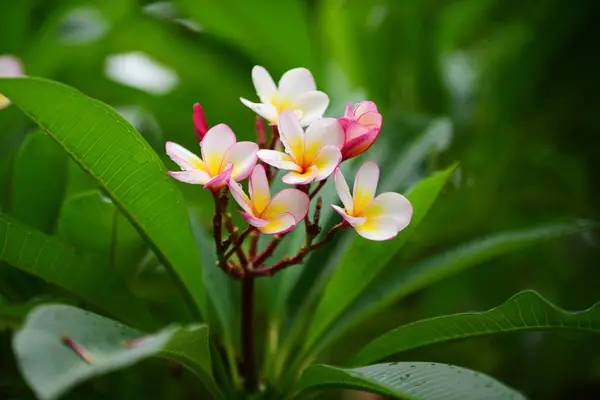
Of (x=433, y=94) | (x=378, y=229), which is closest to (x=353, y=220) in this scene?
(x=378, y=229)

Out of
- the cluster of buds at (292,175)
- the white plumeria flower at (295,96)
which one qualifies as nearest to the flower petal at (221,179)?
the cluster of buds at (292,175)

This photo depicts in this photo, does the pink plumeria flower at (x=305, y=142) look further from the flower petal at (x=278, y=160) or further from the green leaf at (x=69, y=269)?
the green leaf at (x=69, y=269)

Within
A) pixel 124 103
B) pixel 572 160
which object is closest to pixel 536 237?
pixel 572 160

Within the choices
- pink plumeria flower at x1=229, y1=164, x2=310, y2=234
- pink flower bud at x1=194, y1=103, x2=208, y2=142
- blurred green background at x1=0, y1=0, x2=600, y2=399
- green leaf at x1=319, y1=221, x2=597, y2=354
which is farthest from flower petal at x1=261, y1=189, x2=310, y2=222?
blurred green background at x1=0, y1=0, x2=600, y2=399

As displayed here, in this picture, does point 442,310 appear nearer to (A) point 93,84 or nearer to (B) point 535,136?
(B) point 535,136

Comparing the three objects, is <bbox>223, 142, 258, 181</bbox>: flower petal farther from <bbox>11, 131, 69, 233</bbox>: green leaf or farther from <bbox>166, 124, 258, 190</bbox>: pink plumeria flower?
<bbox>11, 131, 69, 233</bbox>: green leaf

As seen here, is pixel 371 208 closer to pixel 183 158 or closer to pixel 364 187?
pixel 364 187

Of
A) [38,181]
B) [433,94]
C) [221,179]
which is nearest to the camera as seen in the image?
[221,179]
